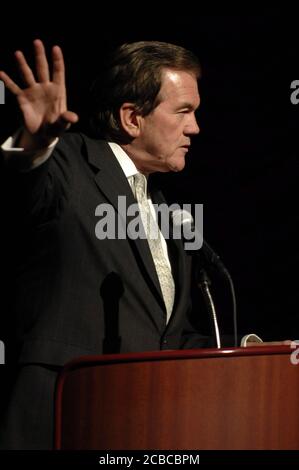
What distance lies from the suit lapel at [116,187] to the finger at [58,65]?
1.54 feet

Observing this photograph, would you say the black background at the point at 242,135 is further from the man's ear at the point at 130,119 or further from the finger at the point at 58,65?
the finger at the point at 58,65

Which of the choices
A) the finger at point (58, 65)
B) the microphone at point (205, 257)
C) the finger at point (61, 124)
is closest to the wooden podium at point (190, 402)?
the microphone at point (205, 257)

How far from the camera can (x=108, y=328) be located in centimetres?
180

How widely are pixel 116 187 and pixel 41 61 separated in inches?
21.9

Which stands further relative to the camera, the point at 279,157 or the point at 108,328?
the point at 279,157

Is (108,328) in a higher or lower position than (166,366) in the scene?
higher

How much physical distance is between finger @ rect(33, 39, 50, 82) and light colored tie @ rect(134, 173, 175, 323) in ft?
2.22

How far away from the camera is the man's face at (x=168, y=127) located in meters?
2.29

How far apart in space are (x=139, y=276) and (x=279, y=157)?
3.92 ft

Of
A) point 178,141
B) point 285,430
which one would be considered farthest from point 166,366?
point 178,141

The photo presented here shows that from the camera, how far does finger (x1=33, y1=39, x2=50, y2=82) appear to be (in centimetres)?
150

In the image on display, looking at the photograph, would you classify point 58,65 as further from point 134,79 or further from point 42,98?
point 134,79

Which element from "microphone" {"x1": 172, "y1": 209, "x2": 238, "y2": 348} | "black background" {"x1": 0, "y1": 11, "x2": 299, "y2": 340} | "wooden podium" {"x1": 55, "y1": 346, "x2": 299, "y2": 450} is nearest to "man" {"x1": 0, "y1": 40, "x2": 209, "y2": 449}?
"microphone" {"x1": 172, "y1": 209, "x2": 238, "y2": 348}
